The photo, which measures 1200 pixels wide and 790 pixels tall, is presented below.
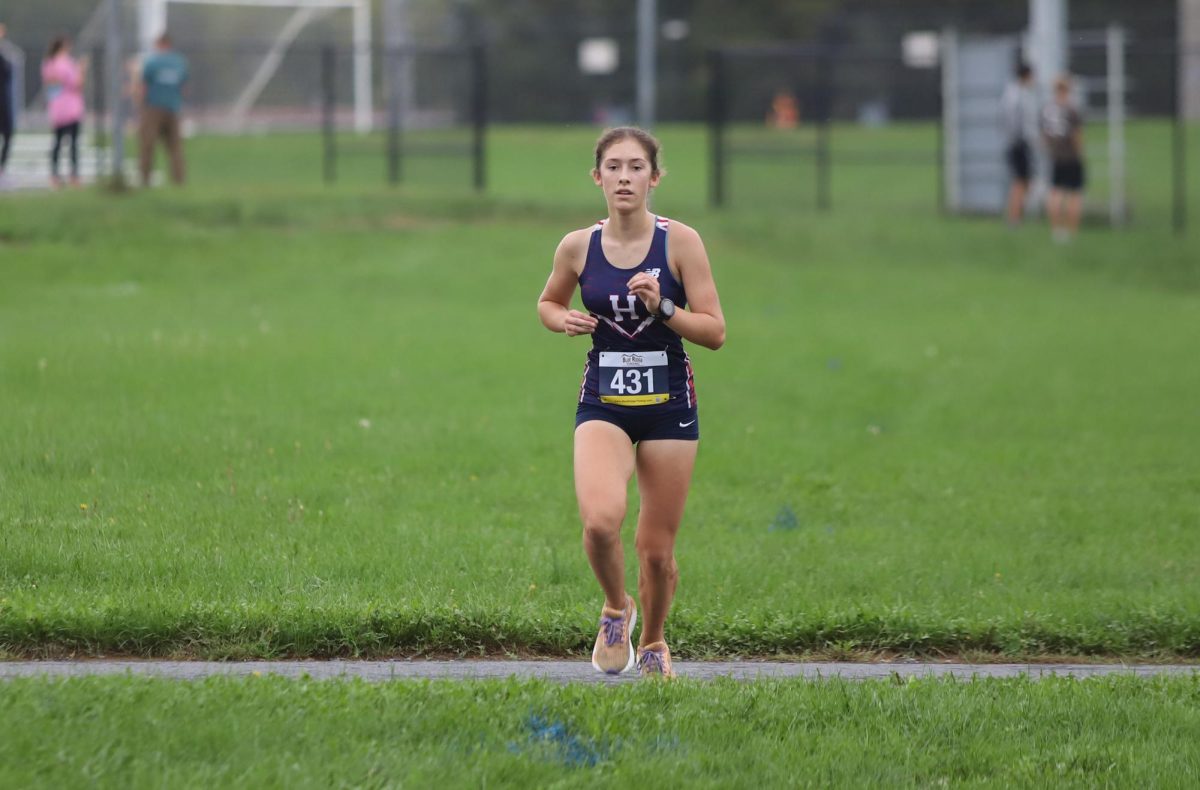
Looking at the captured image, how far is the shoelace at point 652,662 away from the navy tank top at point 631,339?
3.31 feet

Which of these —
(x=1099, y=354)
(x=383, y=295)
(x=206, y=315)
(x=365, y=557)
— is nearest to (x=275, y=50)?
(x=383, y=295)

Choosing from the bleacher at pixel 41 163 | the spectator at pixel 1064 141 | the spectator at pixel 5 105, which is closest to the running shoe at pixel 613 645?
the spectator at pixel 5 105

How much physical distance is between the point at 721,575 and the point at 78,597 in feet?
10.1

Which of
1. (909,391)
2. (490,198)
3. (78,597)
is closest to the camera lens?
(78,597)

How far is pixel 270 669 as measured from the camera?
6391 millimetres

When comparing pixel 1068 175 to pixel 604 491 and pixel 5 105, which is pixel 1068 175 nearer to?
pixel 5 105

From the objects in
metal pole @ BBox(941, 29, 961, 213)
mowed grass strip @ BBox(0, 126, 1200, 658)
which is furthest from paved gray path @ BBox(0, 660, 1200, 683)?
metal pole @ BBox(941, 29, 961, 213)

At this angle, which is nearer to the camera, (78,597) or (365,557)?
(78,597)

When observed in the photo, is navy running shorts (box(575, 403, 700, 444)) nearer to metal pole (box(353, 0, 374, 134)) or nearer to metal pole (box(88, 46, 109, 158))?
metal pole (box(88, 46, 109, 158))

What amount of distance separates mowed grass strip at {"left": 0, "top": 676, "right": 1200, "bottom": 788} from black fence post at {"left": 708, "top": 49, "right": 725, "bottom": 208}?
2210cm

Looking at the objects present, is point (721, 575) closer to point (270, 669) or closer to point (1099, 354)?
point (270, 669)

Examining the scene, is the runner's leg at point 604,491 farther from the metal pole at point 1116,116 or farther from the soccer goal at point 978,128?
the soccer goal at point 978,128

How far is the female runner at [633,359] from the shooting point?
613cm

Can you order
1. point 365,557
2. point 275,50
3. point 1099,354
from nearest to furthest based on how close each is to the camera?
point 365,557, point 1099,354, point 275,50
